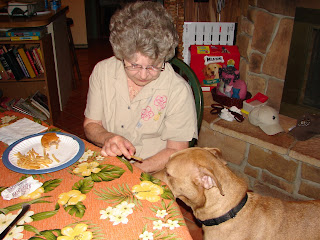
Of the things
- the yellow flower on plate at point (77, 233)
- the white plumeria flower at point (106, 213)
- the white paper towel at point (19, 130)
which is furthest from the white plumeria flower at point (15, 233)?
the white paper towel at point (19, 130)

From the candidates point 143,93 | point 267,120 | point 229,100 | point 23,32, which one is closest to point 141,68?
point 143,93

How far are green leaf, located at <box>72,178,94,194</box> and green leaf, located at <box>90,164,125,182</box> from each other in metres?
0.02

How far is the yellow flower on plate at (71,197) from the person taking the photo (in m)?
0.89

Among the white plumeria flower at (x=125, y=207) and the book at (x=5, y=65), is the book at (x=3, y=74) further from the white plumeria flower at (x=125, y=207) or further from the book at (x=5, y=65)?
the white plumeria flower at (x=125, y=207)

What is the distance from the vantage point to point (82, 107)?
3691 mm

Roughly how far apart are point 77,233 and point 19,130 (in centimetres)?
69

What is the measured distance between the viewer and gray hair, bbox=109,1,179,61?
1.24 meters

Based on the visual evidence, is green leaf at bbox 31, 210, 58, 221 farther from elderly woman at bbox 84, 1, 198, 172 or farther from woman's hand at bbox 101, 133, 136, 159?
elderly woman at bbox 84, 1, 198, 172

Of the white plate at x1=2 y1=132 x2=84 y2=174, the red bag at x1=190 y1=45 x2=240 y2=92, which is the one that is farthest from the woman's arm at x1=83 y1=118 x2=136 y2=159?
the red bag at x1=190 y1=45 x2=240 y2=92

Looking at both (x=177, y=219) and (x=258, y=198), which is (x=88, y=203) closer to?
(x=177, y=219)

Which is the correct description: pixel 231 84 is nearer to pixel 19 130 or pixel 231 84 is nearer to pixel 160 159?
pixel 160 159

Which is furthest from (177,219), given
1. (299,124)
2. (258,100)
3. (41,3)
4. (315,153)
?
(41,3)

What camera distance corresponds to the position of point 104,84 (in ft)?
4.74

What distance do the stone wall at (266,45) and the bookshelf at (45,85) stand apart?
1889mm
